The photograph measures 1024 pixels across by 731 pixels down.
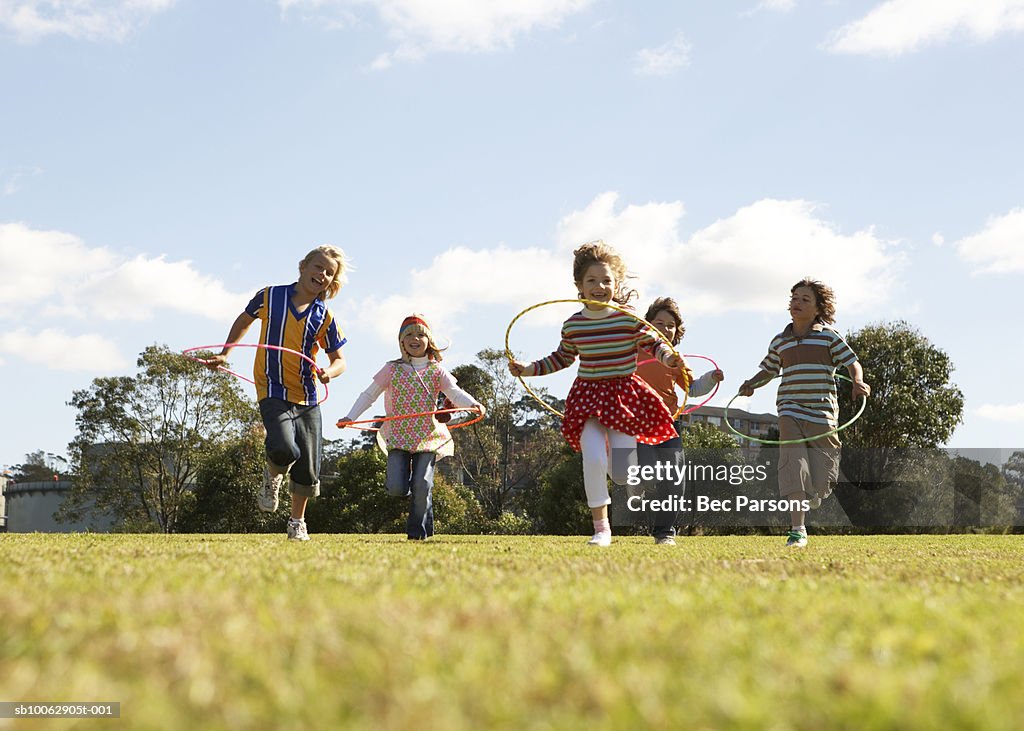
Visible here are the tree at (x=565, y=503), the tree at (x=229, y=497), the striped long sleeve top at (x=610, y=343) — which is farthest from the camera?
the tree at (x=229, y=497)

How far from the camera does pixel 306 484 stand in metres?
8.41

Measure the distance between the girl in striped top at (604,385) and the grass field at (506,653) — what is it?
370cm

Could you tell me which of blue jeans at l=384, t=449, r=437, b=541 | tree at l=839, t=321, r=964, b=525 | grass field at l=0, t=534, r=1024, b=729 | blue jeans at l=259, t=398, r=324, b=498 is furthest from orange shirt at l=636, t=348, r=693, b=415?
tree at l=839, t=321, r=964, b=525

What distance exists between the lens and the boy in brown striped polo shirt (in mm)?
9094

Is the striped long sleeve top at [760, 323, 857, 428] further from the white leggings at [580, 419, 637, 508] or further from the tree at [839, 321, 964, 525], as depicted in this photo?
→ the tree at [839, 321, 964, 525]

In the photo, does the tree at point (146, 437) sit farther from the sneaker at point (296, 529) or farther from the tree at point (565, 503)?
the sneaker at point (296, 529)

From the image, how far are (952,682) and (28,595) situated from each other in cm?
250

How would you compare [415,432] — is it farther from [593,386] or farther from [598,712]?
[598,712]

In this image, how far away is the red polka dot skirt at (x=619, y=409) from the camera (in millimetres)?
7230

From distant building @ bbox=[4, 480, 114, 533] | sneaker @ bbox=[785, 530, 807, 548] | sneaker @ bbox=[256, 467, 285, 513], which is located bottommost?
distant building @ bbox=[4, 480, 114, 533]

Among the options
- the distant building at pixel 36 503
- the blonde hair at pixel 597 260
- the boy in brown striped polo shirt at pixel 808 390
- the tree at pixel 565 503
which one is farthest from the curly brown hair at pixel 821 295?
the distant building at pixel 36 503

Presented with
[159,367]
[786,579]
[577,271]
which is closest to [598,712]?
[786,579]

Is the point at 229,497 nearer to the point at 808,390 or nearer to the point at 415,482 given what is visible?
the point at 415,482

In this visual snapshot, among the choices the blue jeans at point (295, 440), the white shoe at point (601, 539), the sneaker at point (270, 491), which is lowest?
the white shoe at point (601, 539)
